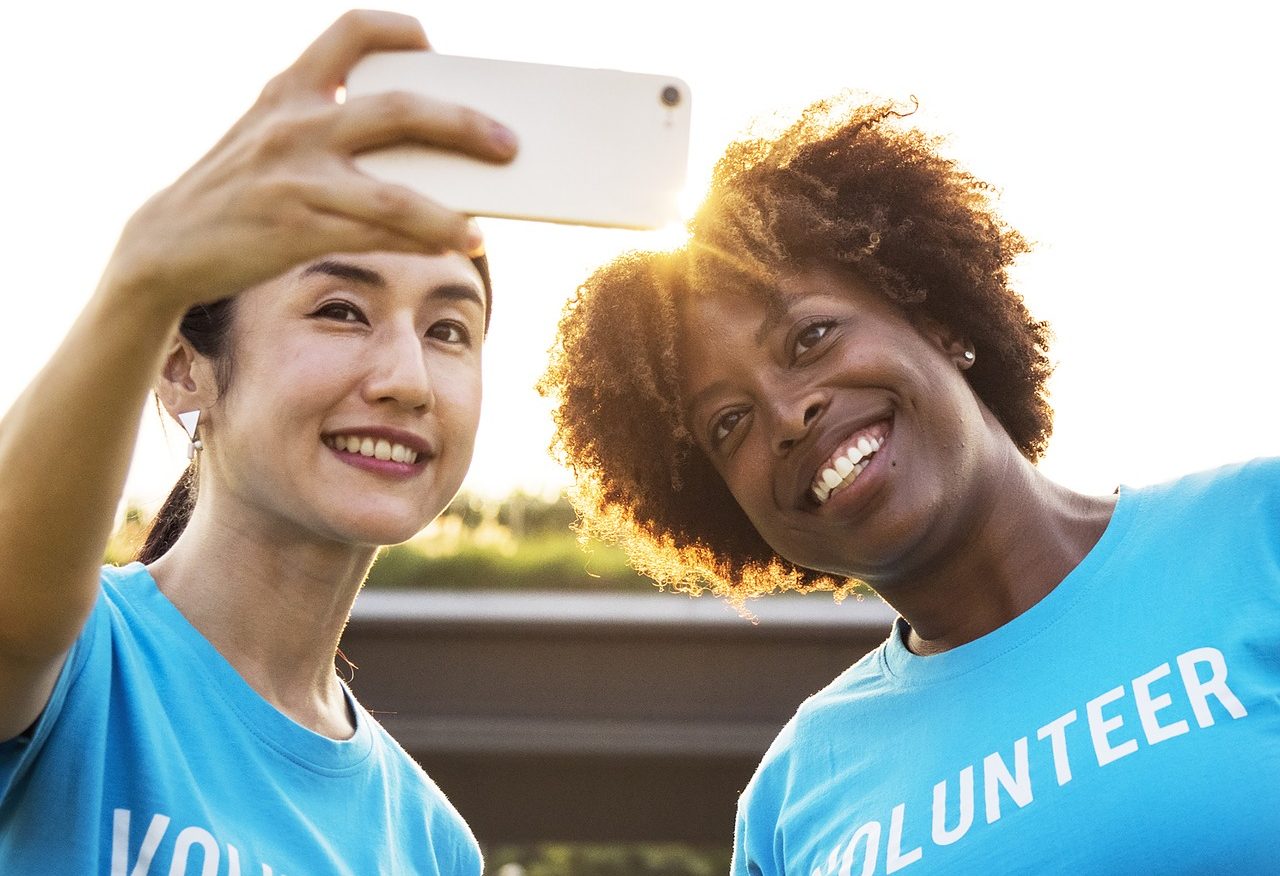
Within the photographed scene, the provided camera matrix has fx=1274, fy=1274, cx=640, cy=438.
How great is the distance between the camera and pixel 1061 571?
8.16ft

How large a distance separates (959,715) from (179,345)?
1.66m

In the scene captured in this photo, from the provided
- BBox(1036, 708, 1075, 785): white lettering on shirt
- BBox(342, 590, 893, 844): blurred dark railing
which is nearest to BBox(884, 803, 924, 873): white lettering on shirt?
BBox(1036, 708, 1075, 785): white lettering on shirt

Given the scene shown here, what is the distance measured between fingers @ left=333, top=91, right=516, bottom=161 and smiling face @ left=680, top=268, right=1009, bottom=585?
4.34ft

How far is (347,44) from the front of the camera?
1273mm

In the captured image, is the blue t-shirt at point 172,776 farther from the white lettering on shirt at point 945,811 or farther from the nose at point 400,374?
the white lettering on shirt at point 945,811

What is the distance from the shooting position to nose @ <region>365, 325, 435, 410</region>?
2.32 meters

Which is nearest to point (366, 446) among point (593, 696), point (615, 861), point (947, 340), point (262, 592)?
point (262, 592)

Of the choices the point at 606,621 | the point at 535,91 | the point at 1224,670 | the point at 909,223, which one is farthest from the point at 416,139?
the point at 606,621

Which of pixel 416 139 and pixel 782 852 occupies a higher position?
pixel 416 139

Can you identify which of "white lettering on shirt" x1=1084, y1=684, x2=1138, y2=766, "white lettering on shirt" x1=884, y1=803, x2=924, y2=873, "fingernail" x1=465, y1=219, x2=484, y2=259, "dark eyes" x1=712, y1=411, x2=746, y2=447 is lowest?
"white lettering on shirt" x1=884, y1=803, x2=924, y2=873

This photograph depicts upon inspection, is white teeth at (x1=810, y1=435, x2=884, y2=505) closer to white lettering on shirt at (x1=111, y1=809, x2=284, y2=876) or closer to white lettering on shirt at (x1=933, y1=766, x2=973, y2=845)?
white lettering on shirt at (x1=933, y1=766, x2=973, y2=845)

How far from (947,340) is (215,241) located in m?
1.87

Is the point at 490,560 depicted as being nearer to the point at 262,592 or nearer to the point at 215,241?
the point at 262,592

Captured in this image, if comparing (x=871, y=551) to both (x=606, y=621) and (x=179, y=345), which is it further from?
(x=606, y=621)
